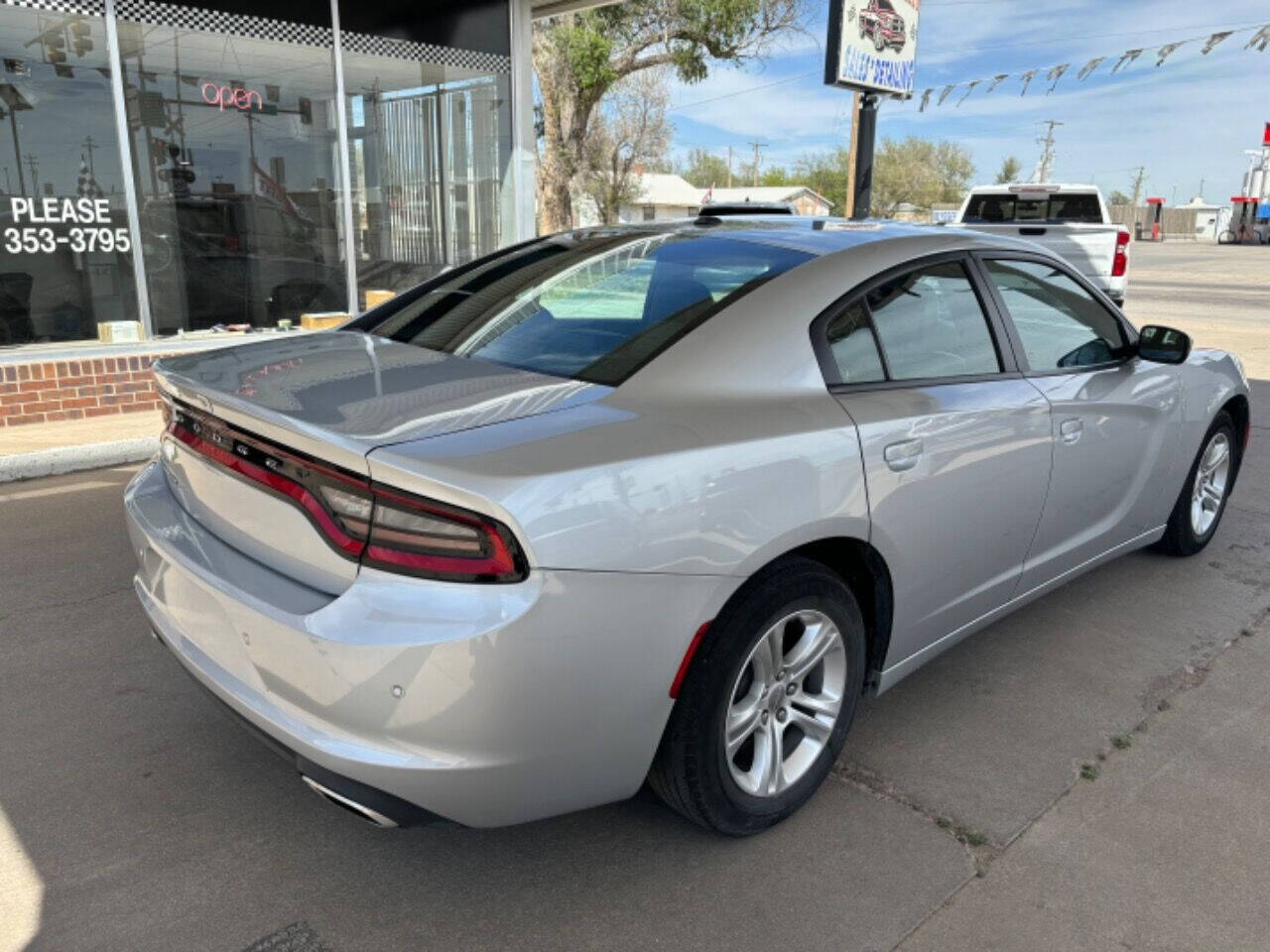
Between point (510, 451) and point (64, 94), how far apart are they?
7511mm

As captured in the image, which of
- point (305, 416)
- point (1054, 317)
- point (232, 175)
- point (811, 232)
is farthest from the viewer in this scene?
point (232, 175)

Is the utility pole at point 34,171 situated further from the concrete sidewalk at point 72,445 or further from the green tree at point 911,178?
the green tree at point 911,178

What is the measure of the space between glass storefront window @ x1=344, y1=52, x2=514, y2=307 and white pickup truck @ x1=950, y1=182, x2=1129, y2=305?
558 centimetres

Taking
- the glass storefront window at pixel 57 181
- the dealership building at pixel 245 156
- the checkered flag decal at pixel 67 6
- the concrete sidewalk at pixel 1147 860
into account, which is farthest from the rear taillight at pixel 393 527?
the checkered flag decal at pixel 67 6

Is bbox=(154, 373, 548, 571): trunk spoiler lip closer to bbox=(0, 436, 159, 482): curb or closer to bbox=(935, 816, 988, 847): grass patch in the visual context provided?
bbox=(935, 816, 988, 847): grass patch

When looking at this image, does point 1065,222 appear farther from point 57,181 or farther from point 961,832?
point 961,832

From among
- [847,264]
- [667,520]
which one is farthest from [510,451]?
[847,264]

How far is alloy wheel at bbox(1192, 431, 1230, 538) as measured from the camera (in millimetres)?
4598

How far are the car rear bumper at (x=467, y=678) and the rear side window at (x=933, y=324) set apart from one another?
3.58ft

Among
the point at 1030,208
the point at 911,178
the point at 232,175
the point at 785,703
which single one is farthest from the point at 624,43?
the point at 911,178

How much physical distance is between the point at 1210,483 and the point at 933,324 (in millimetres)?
2606

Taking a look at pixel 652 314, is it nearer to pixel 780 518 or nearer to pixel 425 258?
pixel 780 518

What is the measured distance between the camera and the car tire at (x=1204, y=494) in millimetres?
4512

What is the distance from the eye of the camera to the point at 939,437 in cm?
280
